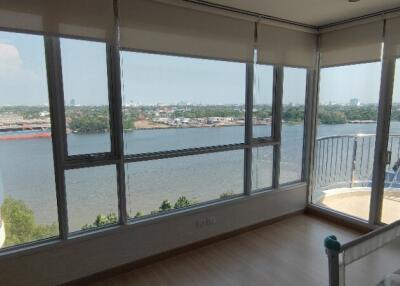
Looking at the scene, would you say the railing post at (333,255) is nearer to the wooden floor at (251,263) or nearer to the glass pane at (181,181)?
the wooden floor at (251,263)

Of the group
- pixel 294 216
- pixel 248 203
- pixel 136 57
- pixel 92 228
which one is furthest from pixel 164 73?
pixel 294 216

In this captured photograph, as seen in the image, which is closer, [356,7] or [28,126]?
[28,126]

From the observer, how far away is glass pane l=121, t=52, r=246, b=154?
7.97 feet

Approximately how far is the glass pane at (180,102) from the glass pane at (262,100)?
7.4 inches

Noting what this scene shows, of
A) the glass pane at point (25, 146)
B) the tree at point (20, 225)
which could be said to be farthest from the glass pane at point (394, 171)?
the tree at point (20, 225)

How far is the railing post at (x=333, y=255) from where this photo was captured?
118cm

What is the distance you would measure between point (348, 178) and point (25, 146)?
388 cm

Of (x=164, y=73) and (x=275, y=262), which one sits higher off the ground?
(x=164, y=73)

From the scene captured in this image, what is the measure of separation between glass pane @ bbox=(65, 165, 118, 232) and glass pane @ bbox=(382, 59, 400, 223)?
9.79ft

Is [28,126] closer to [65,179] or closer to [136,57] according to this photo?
[65,179]

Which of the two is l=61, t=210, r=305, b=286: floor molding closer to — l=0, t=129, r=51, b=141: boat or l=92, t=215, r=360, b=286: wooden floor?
l=92, t=215, r=360, b=286: wooden floor

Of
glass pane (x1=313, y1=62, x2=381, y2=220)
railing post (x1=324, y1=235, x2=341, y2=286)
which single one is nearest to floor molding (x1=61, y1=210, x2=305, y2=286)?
glass pane (x1=313, y1=62, x2=381, y2=220)

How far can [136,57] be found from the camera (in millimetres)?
2375

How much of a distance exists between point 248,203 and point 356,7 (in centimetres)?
234
